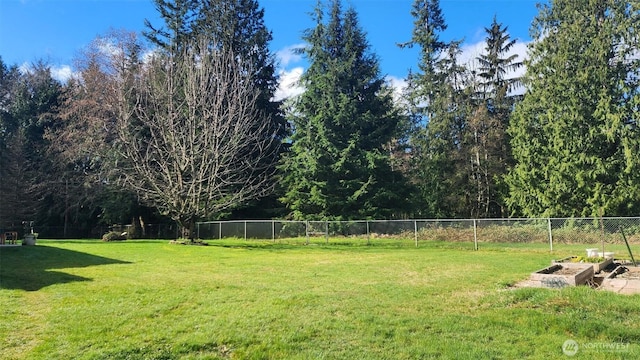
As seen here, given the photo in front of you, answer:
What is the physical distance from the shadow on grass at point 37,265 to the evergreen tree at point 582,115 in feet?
70.9

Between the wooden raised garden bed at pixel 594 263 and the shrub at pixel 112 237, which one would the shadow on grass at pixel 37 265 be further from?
the shrub at pixel 112 237

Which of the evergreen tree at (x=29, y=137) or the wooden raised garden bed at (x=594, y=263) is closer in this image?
the wooden raised garden bed at (x=594, y=263)

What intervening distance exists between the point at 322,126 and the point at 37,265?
1859 cm

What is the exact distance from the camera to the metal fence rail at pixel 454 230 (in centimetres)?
1609

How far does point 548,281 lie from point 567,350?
382cm

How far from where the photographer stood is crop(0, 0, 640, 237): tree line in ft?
71.2

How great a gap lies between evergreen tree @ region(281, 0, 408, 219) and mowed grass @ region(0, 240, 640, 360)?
15910 millimetres

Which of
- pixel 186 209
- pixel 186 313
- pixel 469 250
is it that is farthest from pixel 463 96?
pixel 186 313

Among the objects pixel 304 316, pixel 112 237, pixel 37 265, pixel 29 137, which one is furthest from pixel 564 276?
pixel 29 137

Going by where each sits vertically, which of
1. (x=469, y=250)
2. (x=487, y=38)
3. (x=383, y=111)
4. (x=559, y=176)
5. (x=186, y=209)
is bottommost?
(x=469, y=250)

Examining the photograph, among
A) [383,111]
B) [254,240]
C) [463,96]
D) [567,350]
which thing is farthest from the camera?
[463,96]

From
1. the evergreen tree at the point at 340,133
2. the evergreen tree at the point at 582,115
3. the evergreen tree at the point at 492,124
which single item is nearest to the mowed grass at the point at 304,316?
the evergreen tree at the point at 582,115

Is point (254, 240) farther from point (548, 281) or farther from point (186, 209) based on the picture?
point (548, 281)

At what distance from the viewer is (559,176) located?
73.5ft
